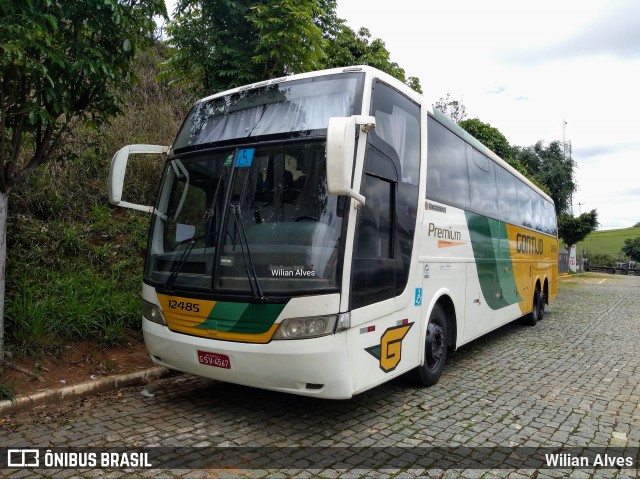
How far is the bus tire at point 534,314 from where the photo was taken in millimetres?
10891

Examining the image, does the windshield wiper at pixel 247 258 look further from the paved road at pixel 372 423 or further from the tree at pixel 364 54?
the tree at pixel 364 54

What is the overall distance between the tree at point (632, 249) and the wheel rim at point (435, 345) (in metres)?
78.8

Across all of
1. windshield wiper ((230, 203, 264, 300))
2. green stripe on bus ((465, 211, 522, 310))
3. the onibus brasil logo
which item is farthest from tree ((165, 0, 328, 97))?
the onibus brasil logo

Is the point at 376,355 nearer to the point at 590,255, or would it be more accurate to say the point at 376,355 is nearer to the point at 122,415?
the point at 122,415

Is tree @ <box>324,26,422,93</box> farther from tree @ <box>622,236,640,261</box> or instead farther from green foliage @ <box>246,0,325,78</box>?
tree @ <box>622,236,640,261</box>

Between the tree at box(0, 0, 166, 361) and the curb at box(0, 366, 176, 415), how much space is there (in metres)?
0.71

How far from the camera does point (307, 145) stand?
4.21 m

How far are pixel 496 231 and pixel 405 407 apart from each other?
4219 mm

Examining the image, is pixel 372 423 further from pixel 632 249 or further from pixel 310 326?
pixel 632 249

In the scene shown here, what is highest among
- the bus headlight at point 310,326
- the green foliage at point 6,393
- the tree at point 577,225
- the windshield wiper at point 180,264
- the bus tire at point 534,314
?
the tree at point 577,225

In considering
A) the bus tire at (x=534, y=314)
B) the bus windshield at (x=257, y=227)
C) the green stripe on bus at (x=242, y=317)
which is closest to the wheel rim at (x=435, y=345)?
the bus windshield at (x=257, y=227)

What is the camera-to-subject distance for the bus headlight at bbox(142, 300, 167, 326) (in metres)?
4.64

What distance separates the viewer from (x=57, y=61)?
177 inches

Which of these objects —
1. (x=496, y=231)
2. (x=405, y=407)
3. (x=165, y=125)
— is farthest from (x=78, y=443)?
(x=165, y=125)
